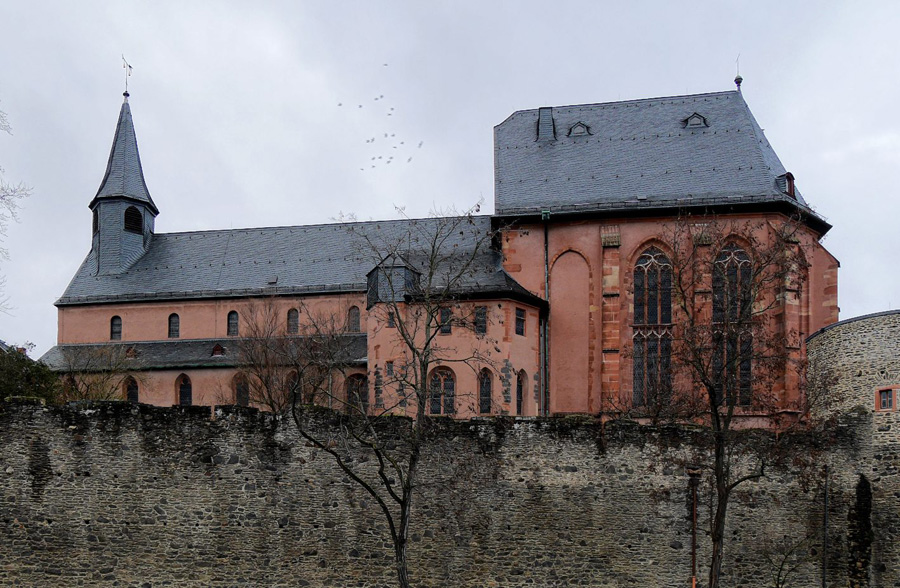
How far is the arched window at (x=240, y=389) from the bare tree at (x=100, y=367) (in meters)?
Answer: 4.30

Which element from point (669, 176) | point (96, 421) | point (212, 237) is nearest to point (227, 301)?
point (212, 237)

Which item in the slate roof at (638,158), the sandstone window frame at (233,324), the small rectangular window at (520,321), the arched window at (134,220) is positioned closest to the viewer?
the small rectangular window at (520,321)

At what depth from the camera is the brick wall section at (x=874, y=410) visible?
24.4 m

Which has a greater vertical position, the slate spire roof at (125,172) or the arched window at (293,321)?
the slate spire roof at (125,172)

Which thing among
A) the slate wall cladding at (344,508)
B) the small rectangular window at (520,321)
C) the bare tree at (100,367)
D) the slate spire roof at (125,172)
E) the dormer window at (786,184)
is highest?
the slate spire roof at (125,172)

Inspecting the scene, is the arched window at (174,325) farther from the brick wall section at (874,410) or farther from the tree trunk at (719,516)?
the tree trunk at (719,516)

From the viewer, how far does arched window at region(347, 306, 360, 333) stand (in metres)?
49.1

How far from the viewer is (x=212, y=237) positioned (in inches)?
2112

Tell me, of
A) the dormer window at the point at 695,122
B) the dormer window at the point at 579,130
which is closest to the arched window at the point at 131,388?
the dormer window at the point at 579,130

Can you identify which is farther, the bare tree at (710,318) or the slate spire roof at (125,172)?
the slate spire roof at (125,172)

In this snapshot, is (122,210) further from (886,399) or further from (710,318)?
(886,399)

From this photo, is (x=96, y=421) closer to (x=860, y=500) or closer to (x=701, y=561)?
(x=701, y=561)

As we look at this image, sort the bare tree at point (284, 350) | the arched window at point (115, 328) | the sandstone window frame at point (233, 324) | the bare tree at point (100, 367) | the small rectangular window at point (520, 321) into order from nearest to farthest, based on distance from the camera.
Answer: the small rectangular window at point (520, 321), the bare tree at point (284, 350), the bare tree at point (100, 367), the sandstone window frame at point (233, 324), the arched window at point (115, 328)

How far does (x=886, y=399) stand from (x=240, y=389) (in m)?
29.5
